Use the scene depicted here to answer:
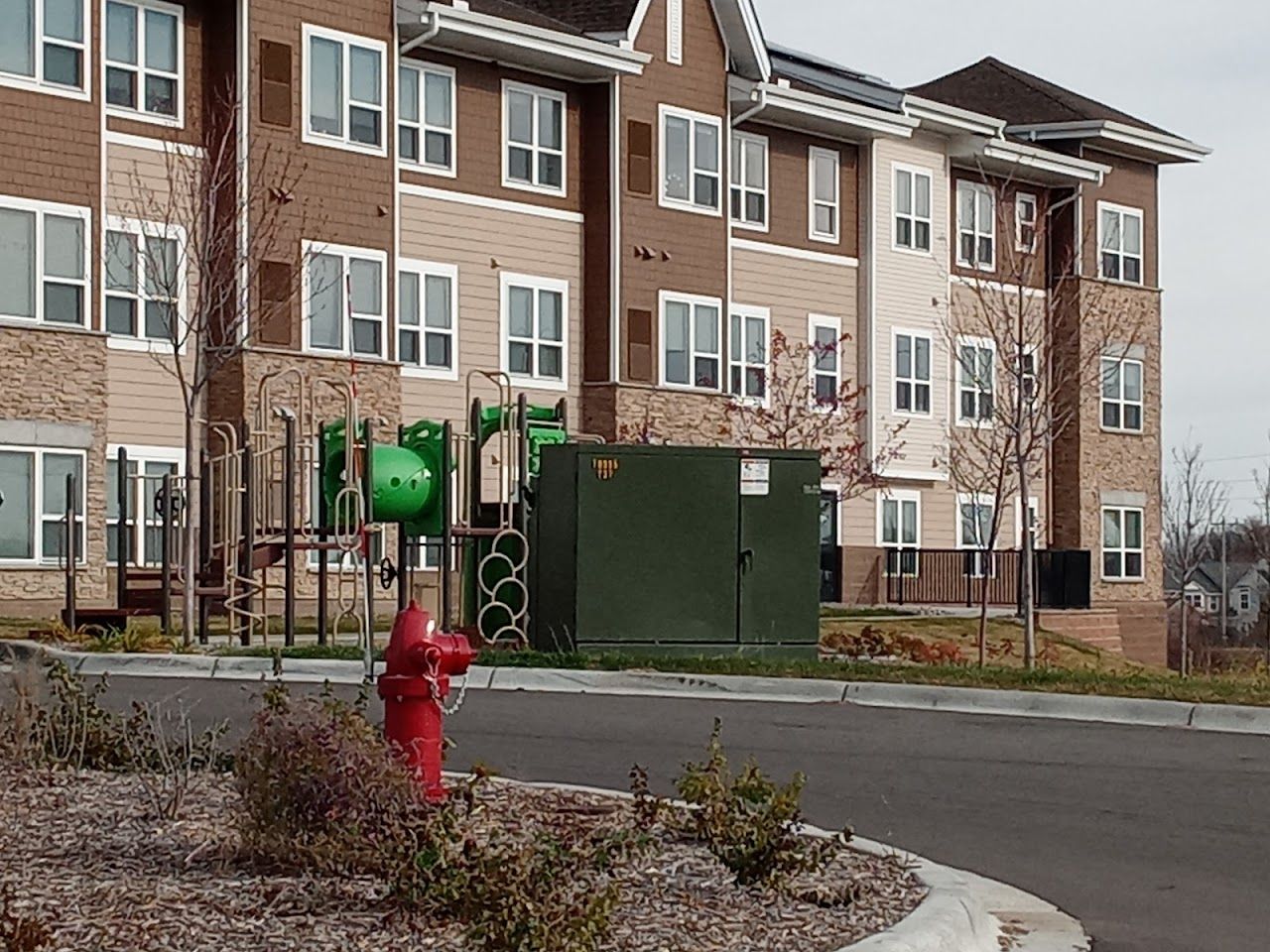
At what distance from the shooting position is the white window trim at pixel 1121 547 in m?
51.2

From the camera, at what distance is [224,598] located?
24.5 meters

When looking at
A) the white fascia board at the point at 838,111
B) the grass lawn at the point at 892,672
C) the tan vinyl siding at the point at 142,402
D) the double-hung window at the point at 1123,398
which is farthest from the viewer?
the double-hung window at the point at 1123,398

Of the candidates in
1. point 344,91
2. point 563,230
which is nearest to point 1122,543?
point 563,230

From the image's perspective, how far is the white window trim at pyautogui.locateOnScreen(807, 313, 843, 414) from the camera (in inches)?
1735

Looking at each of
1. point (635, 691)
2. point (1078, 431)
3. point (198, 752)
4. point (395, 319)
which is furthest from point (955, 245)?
point (198, 752)

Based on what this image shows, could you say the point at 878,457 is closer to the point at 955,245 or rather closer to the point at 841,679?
the point at 955,245

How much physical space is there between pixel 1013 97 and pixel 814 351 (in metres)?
12.0

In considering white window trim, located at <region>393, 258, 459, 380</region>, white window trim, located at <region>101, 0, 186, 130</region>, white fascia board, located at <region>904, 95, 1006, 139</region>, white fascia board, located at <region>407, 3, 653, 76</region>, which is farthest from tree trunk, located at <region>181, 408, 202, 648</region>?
white fascia board, located at <region>904, 95, 1006, 139</region>

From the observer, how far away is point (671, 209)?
40750 mm

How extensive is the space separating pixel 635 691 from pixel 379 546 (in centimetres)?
1149

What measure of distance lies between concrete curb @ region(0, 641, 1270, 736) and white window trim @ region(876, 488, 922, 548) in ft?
89.9

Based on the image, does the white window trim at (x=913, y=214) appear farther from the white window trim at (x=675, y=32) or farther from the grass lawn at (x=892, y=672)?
the grass lawn at (x=892, y=672)

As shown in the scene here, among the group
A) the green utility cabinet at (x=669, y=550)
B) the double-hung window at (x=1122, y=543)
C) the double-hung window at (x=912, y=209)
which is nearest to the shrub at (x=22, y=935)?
the green utility cabinet at (x=669, y=550)

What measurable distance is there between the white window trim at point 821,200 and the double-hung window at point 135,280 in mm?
16332
